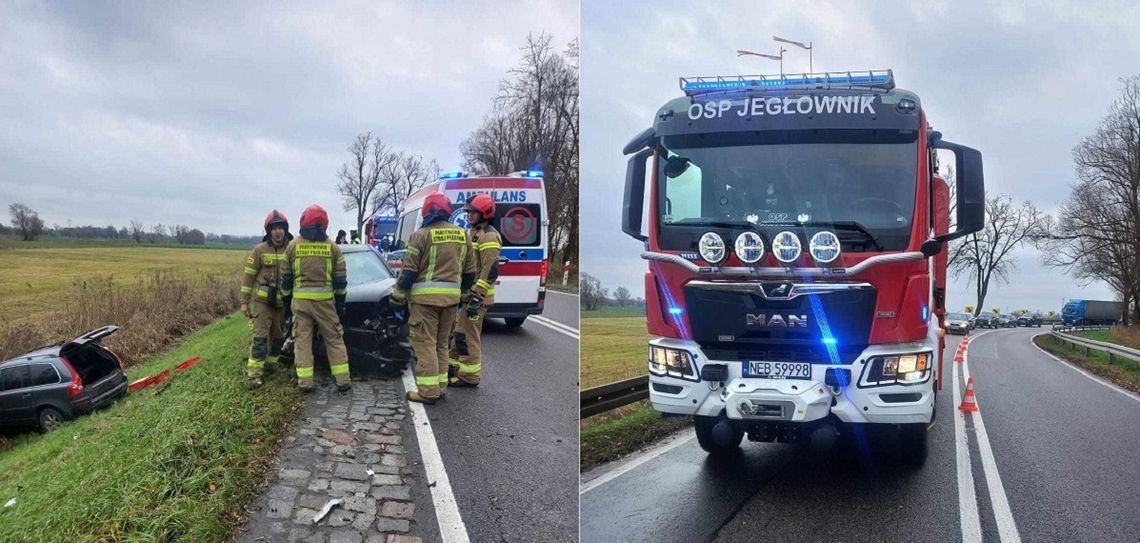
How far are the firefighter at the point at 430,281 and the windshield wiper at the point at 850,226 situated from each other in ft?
10.5

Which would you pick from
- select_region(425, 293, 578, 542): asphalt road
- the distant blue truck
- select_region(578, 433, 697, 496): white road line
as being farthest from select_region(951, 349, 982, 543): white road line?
the distant blue truck

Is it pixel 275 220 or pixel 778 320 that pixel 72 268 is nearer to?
pixel 275 220

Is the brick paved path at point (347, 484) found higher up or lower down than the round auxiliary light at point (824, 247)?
lower down

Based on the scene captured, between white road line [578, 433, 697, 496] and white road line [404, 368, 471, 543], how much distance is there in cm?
69

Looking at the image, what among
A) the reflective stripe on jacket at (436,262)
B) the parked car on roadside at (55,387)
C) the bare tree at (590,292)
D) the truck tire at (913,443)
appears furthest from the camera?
the parked car on roadside at (55,387)

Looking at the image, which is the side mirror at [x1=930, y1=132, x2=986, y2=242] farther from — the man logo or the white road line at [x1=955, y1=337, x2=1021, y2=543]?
the white road line at [x1=955, y1=337, x2=1021, y2=543]

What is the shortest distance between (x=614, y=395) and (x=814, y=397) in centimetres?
109

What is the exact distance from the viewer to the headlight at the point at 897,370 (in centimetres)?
340

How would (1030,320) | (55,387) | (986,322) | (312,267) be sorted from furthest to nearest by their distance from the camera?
1. (1030,320)
2. (986,322)
3. (55,387)
4. (312,267)

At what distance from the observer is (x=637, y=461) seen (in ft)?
14.4

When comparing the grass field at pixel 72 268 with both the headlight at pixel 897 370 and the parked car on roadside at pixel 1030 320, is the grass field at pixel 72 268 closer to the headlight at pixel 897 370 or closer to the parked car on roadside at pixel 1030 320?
the headlight at pixel 897 370

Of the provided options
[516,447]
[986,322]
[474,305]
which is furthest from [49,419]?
[986,322]

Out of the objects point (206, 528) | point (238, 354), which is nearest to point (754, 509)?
point (206, 528)

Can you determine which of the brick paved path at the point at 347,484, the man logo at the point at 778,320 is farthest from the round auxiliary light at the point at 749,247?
the brick paved path at the point at 347,484
